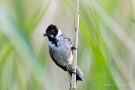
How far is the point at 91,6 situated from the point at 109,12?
0.32ft

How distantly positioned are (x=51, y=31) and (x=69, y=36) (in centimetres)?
27

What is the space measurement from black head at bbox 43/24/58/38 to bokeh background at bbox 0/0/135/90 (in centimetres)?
4

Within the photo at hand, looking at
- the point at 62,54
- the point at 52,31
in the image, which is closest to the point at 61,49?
the point at 62,54

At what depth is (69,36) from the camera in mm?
1645

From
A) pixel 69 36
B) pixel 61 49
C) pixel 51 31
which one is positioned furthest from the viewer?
pixel 69 36

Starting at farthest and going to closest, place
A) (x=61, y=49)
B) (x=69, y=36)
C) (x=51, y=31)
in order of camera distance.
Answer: (x=69, y=36), (x=61, y=49), (x=51, y=31)

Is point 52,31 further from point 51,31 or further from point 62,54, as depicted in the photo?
point 62,54

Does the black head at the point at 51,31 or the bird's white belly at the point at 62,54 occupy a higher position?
the black head at the point at 51,31

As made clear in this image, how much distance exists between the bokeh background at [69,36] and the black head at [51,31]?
4cm

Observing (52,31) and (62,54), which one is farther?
(62,54)

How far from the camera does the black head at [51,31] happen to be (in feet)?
4.48

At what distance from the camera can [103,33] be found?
1184mm

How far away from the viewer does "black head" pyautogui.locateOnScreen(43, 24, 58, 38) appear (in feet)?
4.48

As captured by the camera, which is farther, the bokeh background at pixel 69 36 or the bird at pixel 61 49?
the bird at pixel 61 49
